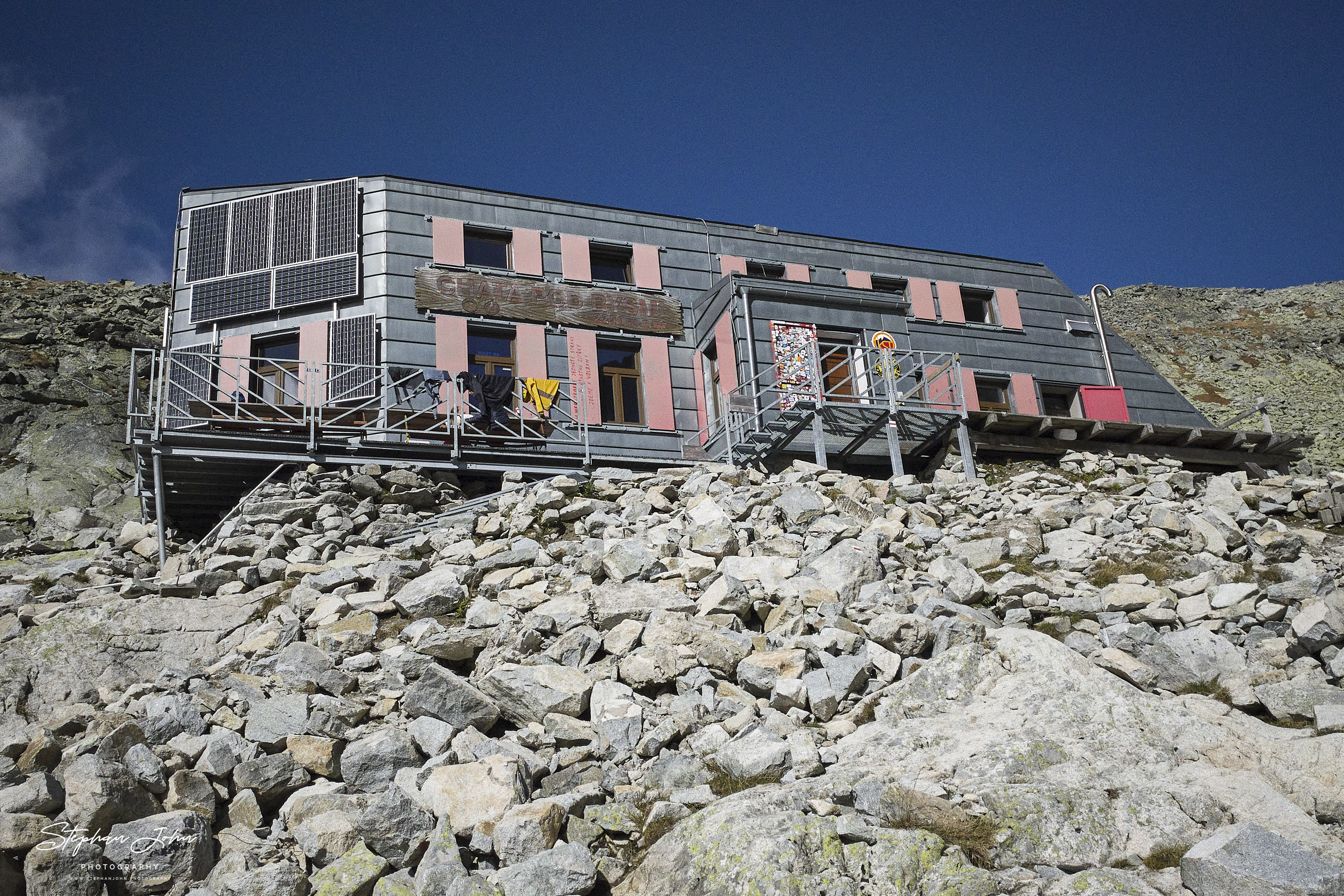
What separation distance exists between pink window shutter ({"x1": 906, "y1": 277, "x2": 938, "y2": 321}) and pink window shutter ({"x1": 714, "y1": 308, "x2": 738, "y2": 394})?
554 centimetres

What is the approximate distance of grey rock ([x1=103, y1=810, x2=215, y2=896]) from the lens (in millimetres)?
6566

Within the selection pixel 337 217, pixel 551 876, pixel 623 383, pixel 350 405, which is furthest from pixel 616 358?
pixel 551 876

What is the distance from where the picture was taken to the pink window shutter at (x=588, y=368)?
18938mm

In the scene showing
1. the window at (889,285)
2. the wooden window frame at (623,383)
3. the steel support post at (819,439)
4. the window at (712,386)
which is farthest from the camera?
the window at (889,285)

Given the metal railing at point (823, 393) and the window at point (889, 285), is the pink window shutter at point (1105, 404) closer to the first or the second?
the metal railing at point (823, 393)

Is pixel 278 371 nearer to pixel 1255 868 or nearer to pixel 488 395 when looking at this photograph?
pixel 488 395

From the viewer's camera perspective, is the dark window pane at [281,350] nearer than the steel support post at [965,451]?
No

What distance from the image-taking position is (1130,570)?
11172 millimetres

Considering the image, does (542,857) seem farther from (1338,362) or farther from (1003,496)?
(1338,362)

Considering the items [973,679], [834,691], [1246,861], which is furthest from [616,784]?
[1246,861]

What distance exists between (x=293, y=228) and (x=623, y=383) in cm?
703

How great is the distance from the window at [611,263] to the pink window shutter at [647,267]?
0.19 metres

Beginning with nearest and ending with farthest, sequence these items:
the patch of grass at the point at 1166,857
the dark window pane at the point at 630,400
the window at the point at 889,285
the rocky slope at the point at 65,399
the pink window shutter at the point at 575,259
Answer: the patch of grass at the point at 1166,857
the dark window pane at the point at 630,400
the rocky slope at the point at 65,399
the pink window shutter at the point at 575,259
the window at the point at 889,285

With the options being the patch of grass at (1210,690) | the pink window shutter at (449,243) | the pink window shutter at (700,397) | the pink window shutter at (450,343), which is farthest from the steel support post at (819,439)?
the patch of grass at (1210,690)
